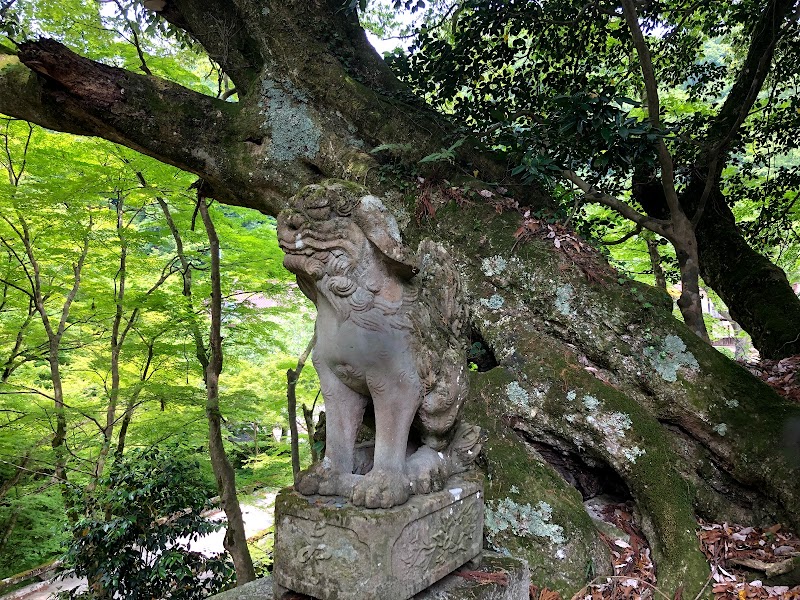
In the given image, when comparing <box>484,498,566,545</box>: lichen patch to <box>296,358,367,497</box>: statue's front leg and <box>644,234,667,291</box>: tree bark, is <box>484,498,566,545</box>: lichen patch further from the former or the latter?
<box>644,234,667,291</box>: tree bark

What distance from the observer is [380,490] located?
5.94 feet

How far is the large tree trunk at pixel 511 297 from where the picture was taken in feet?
9.71

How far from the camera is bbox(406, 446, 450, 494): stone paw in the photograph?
6.56 ft

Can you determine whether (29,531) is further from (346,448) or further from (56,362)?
(346,448)

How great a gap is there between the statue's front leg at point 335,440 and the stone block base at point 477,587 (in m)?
0.41

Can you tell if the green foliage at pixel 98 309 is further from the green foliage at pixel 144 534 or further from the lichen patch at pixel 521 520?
the lichen patch at pixel 521 520

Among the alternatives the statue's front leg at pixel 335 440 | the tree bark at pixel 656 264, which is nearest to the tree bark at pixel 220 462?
the statue's front leg at pixel 335 440

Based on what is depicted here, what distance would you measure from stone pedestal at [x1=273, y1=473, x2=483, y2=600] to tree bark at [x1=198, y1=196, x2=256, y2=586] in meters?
3.63

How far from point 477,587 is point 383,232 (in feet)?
4.55

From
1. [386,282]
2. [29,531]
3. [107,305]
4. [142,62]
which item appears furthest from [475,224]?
[29,531]

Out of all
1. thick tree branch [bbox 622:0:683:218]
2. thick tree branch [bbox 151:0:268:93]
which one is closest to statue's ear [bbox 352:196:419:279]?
thick tree branch [bbox 622:0:683:218]

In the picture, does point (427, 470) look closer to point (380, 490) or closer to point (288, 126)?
point (380, 490)

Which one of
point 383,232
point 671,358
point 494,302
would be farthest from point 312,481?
point 671,358

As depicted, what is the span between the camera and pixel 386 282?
1.96 meters
